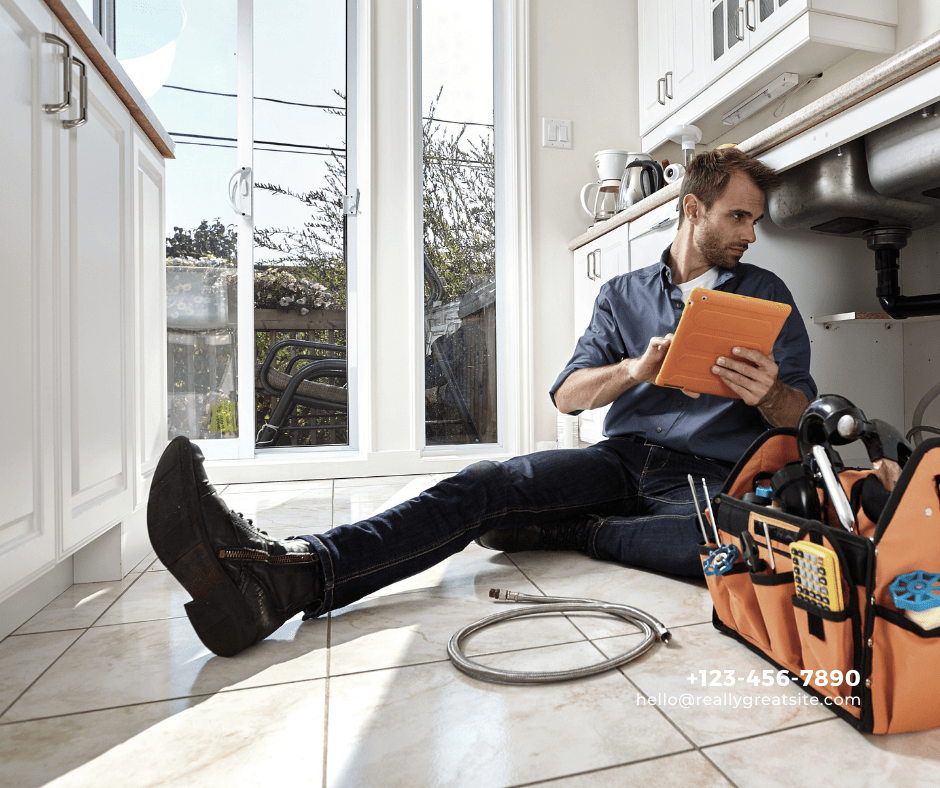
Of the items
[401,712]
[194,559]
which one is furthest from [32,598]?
[401,712]

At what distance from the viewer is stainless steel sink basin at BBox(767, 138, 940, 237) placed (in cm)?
132

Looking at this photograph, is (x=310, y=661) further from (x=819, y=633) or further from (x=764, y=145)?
(x=764, y=145)

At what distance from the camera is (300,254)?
2.70 metres

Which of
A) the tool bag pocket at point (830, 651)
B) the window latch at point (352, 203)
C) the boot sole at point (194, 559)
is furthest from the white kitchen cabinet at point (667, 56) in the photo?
the boot sole at point (194, 559)

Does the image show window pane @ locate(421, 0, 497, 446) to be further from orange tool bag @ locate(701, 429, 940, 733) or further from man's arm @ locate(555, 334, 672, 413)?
orange tool bag @ locate(701, 429, 940, 733)

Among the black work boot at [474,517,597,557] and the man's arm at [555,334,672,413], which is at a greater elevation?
the man's arm at [555,334,672,413]

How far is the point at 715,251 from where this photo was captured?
140 cm

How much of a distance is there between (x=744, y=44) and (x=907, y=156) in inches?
44.7

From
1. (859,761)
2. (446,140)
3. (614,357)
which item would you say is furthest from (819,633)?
(446,140)

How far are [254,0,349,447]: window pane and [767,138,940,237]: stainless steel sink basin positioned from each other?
6.08ft

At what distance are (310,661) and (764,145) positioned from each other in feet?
4.76

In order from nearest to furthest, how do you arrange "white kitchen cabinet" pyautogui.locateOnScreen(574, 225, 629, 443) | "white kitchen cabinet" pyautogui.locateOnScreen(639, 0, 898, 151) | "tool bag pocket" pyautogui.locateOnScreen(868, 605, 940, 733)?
1. "tool bag pocket" pyautogui.locateOnScreen(868, 605, 940, 733)
2. "white kitchen cabinet" pyautogui.locateOnScreen(639, 0, 898, 151)
3. "white kitchen cabinet" pyautogui.locateOnScreen(574, 225, 629, 443)

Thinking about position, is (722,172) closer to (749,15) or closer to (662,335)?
(662,335)

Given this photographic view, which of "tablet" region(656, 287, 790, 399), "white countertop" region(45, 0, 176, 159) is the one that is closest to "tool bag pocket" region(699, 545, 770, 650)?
"tablet" region(656, 287, 790, 399)
